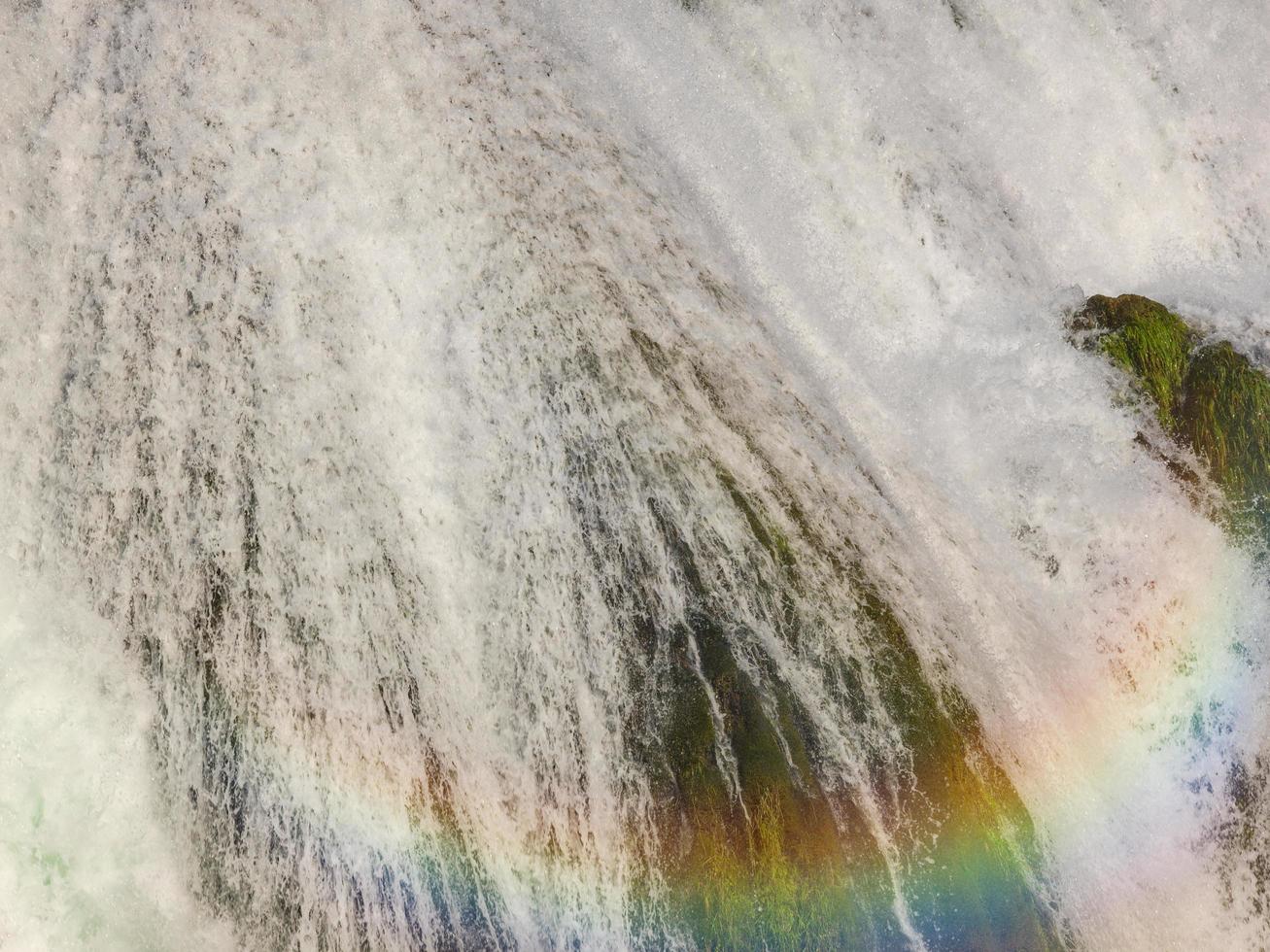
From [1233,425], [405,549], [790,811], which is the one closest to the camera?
[790,811]

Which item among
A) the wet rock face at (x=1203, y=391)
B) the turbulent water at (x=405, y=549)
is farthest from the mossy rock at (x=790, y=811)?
the wet rock face at (x=1203, y=391)

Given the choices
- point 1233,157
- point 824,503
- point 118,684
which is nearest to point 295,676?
point 118,684

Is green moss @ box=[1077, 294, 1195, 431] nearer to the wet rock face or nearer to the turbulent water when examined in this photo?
the wet rock face

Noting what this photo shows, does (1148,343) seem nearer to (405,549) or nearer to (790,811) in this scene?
(790,811)

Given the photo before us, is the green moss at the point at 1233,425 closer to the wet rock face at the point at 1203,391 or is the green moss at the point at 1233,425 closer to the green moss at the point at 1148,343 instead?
the wet rock face at the point at 1203,391

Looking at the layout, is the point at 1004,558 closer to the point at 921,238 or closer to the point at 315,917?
the point at 921,238

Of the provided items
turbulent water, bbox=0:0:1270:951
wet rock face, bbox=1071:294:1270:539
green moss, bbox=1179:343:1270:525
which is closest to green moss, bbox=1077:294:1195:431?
wet rock face, bbox=1071:294:1270:539

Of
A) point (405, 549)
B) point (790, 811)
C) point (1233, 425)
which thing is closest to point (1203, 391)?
point (1233, 425)

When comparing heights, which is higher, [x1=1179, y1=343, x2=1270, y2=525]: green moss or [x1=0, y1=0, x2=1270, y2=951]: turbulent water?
[x1=1179, y1=343, x2=1270, y2=525]: green moss
